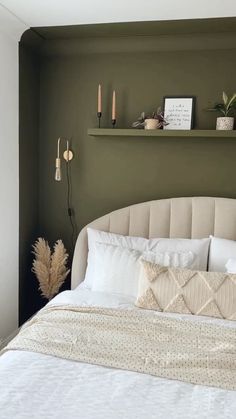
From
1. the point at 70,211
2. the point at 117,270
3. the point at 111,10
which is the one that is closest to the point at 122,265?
the point at 117,270

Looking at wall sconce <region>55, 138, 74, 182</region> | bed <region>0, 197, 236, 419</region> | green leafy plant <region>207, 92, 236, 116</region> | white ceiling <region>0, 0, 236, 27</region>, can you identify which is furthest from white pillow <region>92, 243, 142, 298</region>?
white ceiling <region>0, 0, 236, 27</region>

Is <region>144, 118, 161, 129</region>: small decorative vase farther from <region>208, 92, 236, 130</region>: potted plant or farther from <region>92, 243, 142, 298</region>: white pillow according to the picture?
<region>92, 243, 142, 298</region>: white pillow

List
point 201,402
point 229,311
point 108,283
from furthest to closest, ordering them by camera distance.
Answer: point 108,283 → point 229,311 → point 201,402

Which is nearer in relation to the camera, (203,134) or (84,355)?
(84,355)

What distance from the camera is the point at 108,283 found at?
2.48 meters

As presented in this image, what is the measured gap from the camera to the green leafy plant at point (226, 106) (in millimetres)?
2717

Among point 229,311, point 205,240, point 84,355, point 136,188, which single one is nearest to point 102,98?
point 136,188

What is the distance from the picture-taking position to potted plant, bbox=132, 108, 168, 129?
2828 mm

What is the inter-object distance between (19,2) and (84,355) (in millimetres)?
1969

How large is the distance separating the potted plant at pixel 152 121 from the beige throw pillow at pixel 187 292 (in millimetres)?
1069

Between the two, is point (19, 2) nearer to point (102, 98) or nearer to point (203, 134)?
point (102, 98)

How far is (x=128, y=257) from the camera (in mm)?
2543

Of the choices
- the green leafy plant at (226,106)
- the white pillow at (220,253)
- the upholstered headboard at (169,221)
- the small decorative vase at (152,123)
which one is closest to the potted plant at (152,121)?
the small decorative vase at (152,123)

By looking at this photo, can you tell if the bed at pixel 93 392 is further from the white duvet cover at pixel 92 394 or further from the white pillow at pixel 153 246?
the white pillow at pixel 153 246
